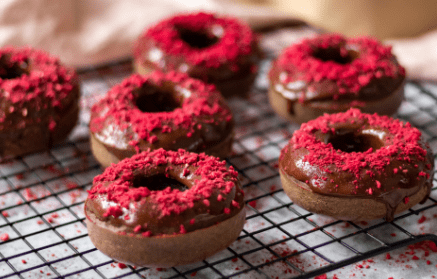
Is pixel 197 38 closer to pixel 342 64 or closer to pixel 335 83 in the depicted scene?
pixel 342 64

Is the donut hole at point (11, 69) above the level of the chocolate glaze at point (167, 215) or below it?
above

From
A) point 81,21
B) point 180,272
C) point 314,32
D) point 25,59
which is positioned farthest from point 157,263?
point 314,32

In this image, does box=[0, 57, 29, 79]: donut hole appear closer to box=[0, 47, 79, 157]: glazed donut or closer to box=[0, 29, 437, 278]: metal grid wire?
box=[0, 47, 79, 157]: glazed donut

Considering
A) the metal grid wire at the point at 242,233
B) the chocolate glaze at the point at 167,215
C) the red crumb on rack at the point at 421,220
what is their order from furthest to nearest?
the red crumb on rack at the point at 421,220
the metal grid wire at the point at 242,233
the chocolate glaze at the point at 167,215

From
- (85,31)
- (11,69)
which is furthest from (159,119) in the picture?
(85,31)

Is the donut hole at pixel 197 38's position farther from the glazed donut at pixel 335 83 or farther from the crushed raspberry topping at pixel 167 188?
the crushed raspberry topping at pixel 167 188

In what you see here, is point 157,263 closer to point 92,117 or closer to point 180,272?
point 180,272

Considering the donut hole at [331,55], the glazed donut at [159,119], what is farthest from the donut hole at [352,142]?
the donut hole at [331,55]

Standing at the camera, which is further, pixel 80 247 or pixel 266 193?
pixel 266 193
